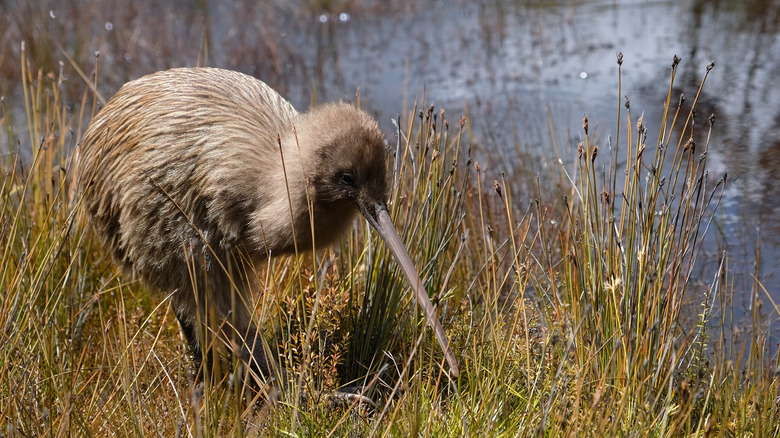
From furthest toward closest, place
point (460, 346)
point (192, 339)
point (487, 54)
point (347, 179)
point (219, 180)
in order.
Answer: point (487, 54)
point (192, 339)
point (460, 346)
point (219, 180)
point (347, 179)

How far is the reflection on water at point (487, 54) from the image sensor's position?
6.07 meters

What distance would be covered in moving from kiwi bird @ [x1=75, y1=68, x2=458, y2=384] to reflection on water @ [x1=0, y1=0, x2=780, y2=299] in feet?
8.24

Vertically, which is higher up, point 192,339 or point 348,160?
point 348,160

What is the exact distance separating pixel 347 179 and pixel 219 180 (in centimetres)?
46

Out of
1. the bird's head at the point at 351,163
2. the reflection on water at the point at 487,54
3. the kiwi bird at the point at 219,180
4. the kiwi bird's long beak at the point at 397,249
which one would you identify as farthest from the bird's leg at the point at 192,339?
the reflection on water at the point at 487,54

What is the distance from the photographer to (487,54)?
808 centimetres

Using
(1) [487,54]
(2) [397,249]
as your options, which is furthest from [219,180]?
(1) [487,54]

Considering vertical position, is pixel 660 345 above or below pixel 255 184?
below

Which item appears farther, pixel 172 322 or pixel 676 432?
pixel 172 322

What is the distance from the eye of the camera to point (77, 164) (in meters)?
3.35

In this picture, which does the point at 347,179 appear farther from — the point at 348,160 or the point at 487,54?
the point at 487,54

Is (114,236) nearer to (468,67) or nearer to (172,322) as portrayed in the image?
(172,322)

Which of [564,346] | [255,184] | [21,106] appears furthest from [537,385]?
[21,106]

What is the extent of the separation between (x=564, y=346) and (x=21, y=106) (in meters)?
6.59
